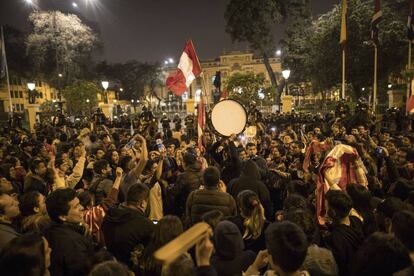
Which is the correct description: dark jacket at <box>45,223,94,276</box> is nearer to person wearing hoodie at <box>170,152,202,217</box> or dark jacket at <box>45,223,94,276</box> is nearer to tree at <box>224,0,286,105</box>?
person wearing hoodie at <box>170,152,202,217</box>

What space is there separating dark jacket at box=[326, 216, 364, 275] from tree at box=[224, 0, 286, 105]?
31730mm

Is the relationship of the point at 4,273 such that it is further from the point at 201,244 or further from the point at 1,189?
the point at 1,189

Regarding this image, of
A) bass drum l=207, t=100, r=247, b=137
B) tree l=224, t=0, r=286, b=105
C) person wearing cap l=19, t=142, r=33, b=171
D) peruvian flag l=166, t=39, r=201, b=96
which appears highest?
tree l=224, t=0, r=286, b=105

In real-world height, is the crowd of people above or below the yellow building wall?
below

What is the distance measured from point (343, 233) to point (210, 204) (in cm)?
159

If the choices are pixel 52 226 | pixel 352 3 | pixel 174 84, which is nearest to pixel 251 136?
pixel 174 84

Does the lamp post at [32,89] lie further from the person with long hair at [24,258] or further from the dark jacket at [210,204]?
the person with long hair at [24,258]

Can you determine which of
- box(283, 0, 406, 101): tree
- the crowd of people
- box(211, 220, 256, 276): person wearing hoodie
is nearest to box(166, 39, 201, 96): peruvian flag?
the crowd of people

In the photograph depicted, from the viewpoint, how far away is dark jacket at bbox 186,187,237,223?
13.8ft

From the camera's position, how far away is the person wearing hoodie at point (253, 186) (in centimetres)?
513

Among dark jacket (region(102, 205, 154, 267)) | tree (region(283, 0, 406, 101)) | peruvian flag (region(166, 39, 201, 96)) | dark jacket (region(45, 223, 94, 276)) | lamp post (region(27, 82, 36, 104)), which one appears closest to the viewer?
dark jacket (region(45, 223, 94, 276))

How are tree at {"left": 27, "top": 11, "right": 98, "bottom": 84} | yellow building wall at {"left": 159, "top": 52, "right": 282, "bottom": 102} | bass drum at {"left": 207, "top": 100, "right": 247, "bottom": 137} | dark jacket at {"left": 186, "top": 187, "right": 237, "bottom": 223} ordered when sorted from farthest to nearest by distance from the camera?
yellow building wall at {"left": 159, "top": 52, "right": 282, "bottom": 102} < tree at {"left": 27, "top": 11, "right": 98, "bottom": 84} < bass drum at {"left": 207, "top": 100, "right": 247, "bottom": 137} < dark jacket at {"left": 186, "top": 187, "right": 237, "bottom": 223}

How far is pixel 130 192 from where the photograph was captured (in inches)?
148

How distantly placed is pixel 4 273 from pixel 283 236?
6.10 ft
